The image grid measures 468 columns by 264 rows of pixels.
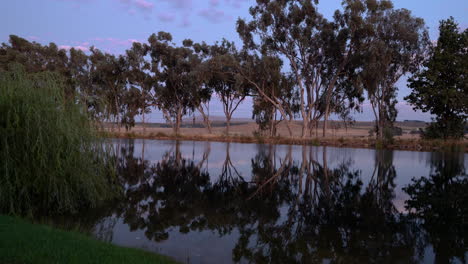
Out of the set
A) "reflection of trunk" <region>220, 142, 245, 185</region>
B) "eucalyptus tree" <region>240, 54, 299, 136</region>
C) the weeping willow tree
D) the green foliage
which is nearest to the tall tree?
the green foliage

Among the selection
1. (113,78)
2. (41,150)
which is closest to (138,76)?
(113,78)

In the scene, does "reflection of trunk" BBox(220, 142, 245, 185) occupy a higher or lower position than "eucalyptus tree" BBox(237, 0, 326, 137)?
lower

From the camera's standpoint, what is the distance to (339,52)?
4366 centimetres

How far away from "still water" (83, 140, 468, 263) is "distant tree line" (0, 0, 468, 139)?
25849mm

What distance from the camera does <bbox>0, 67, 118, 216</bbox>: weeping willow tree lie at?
8.88 meters

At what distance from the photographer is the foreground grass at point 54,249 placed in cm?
520

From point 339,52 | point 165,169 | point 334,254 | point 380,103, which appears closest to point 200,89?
point 339,52

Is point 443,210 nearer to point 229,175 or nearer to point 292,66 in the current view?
point 229,175

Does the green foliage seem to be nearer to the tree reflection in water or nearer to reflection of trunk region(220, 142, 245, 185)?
the tree reflection in water

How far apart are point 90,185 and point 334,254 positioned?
5.98 m

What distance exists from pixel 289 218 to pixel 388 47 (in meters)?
36.3

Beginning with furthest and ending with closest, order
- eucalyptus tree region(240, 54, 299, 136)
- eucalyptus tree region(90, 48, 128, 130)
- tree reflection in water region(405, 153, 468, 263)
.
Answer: eucalyptus tree region(90, 48, 128, 130) → eucalyptus tree region(240, 54, 299, 136) → tree reflection in water region(405, 153, 468, 263)

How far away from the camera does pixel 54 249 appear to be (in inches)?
221

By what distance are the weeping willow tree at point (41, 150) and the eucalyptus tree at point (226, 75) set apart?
32297 mm
